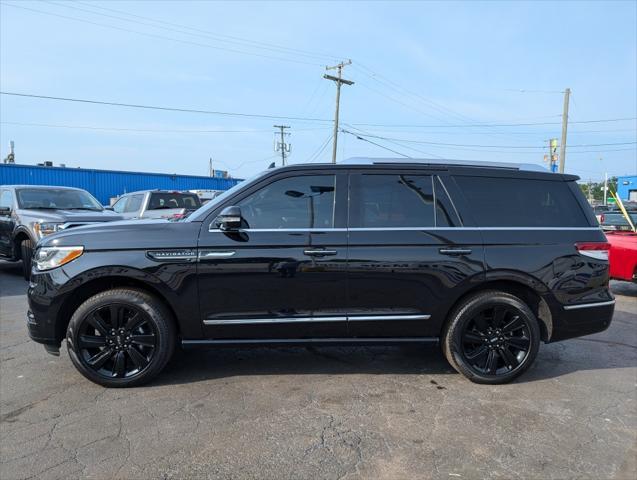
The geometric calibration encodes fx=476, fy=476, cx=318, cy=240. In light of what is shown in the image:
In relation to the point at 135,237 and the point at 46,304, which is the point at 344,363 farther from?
the point at 46,304

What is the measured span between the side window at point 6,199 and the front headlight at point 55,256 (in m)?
6.53

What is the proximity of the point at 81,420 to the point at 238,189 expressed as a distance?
2.10m

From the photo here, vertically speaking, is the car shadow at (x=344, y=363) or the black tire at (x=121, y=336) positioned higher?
the black tire at (x=121, y=336)

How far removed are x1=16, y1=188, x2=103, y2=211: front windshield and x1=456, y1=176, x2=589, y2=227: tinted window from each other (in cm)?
807

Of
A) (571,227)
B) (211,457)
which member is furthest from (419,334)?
(211,457)

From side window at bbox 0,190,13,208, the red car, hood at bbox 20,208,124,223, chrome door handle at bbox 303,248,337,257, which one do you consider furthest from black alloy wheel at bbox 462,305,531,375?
side window at bbox 0,190,13,208

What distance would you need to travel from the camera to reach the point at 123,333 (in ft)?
12.7

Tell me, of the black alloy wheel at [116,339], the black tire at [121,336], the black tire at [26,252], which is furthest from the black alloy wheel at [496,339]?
the black tire at [26,252]

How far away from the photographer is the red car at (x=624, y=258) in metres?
7.63

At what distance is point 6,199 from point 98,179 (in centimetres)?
1638

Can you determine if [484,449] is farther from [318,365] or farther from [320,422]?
[318,365]

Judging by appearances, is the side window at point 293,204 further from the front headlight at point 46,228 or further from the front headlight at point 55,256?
the front headlight at point 46,228

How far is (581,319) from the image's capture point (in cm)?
417

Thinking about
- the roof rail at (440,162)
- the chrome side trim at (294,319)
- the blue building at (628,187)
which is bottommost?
the chrome side trim at (294,319)
